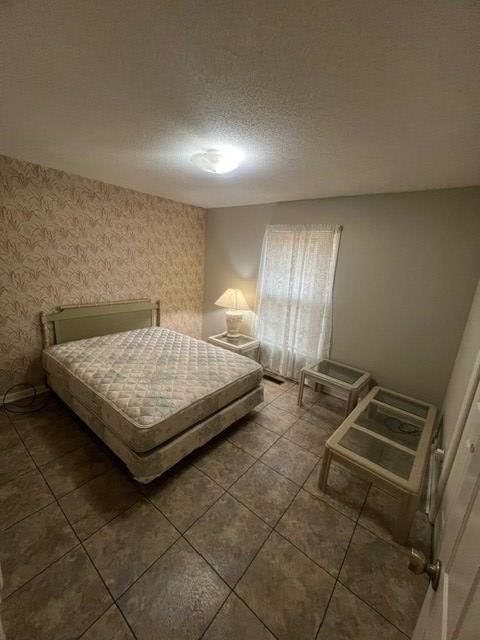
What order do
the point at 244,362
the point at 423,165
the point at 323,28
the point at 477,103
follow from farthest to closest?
the point at 244,362, the point at 423,165, the point at 477,103, the point at 323,28

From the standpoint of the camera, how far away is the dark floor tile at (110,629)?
1018mm

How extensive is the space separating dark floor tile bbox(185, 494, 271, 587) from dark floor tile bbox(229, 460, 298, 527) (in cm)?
6

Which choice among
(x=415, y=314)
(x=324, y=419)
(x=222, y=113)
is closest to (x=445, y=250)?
(x=415, y=314)

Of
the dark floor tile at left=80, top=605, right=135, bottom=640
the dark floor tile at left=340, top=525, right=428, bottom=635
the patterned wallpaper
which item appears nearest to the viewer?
the dark floor tile at left=80, top=605, right=135, bottom=640

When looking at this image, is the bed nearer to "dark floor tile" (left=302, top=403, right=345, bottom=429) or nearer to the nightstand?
the nightstand

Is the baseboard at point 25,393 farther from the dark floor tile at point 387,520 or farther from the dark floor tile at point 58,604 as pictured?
the dark floor tile at point 387,520

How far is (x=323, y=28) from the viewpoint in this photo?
791 millimetres

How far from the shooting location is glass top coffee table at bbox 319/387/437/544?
1.44 metres

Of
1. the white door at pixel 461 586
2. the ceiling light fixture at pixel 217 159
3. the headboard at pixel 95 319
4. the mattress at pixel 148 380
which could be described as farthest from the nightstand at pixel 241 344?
the white door at pixel 461 586

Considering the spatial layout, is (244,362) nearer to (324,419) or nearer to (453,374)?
(324,419)

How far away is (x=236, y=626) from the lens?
1079 mm

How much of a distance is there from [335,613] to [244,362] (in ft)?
5.64

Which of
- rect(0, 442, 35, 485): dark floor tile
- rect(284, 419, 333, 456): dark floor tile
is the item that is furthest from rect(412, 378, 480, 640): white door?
rect(0, 442, 35, 485): dark floor tile

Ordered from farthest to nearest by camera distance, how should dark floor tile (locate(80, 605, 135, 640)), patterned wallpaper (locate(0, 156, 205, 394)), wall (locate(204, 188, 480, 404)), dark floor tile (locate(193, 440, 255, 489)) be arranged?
patterned wallpaper (locate(0, 156, 205, 394))
wall (locate(204, 188, 480, 404))
dark floor tile (locate(193, 440, 255, 489))
dark floor tile (locate(80, 605, 135, 640))
